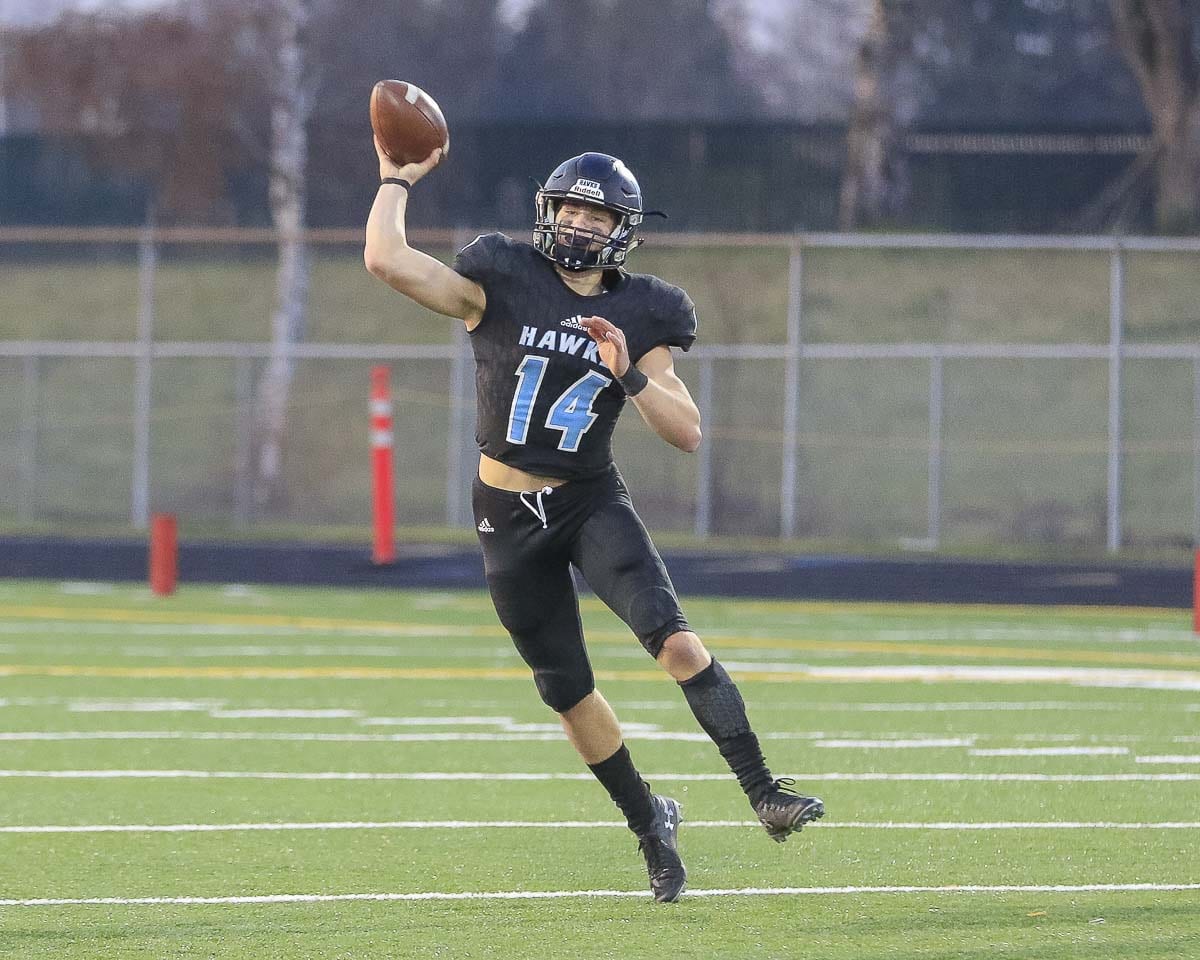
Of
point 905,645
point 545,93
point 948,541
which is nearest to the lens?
point 905,645

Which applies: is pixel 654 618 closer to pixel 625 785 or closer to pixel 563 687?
pixel 563 687

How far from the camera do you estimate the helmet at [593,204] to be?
5.99 metres

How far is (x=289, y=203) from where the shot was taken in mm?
29609

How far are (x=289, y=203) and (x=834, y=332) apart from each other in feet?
26.7

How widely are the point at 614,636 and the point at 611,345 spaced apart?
30.1 ft

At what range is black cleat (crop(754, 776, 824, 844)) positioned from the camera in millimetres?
5547

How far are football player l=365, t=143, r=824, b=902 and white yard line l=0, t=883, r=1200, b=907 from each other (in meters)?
0.22

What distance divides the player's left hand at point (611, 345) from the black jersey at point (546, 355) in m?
0.29

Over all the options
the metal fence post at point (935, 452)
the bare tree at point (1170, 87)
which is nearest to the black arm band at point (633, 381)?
the metal fence post at point (935, 452)

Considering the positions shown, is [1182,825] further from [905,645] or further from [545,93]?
[545,93]

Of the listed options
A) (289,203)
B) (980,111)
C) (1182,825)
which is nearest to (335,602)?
(1182,825)

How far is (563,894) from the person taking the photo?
5.84m

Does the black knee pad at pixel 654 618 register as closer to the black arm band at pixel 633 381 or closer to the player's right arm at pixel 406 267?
the black arm band at pixel 633 381

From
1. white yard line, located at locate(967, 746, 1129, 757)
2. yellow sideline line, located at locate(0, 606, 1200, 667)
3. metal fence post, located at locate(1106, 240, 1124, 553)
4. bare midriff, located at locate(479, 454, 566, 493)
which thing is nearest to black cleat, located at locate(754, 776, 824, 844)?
bare midriff, located at locate(479, 454, 566, 493)
